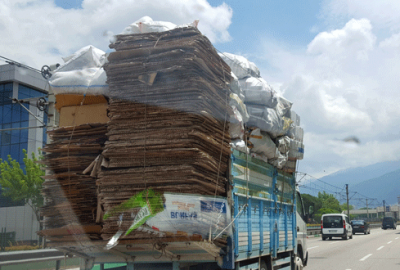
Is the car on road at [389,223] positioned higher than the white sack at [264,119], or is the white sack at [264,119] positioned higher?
the white sack at [264,119]

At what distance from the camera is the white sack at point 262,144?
6641mm

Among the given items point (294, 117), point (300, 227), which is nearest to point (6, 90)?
point (300, 227)

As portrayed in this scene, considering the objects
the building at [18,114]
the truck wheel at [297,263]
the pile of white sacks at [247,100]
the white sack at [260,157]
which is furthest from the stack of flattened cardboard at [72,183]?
the building at [18,114]

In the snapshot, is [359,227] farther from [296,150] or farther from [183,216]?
[183,216]

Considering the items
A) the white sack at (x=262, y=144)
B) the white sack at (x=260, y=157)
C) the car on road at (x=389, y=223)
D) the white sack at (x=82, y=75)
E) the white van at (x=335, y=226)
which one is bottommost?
the car on road at (x=389, y=223)

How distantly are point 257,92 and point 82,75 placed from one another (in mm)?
2672

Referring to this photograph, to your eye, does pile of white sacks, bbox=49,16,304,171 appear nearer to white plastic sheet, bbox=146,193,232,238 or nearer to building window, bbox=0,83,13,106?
white plastic sheet, bbox=146,193,232,238

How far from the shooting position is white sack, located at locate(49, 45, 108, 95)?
548 cm

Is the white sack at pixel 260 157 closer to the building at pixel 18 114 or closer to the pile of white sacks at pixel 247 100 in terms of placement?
the pile of white sacks at pixel 247 100

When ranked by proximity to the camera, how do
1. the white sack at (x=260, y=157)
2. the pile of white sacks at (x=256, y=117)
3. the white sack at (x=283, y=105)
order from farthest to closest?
the white sack at (x=283, y=105) < the white sack at (x=260, y=157) < the pile of white sacks at (x=256, y=117)

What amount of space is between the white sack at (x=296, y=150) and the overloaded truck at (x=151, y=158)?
Answer: 6.92 ft

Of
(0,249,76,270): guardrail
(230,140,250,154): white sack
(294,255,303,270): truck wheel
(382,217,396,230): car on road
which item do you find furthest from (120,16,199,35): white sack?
(382,217,396,230): car on road

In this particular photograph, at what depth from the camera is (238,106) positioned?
598cm

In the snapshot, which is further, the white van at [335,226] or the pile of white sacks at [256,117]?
the white van at [335,226]
